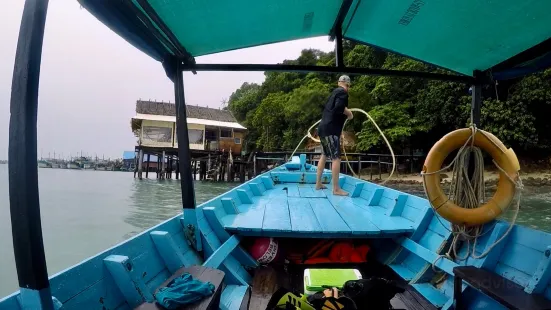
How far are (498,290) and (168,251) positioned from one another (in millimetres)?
1610

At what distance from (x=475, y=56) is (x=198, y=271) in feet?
7.66

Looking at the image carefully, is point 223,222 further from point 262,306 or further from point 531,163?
point 531,163

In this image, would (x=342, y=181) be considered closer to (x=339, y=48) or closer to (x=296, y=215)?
(x=296, y=215)

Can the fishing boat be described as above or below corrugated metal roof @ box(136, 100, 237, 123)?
below

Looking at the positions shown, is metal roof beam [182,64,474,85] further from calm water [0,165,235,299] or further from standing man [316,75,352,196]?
calm water [0,165,235,299]

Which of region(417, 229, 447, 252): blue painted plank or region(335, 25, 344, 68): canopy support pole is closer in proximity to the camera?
region(417, 229, 447, 252): blue painted plank

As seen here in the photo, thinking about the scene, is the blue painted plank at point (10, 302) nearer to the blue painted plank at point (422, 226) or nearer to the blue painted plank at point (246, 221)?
the blue painted plank at point (246, 221)

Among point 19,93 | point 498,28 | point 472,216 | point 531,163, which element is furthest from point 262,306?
point 531,163

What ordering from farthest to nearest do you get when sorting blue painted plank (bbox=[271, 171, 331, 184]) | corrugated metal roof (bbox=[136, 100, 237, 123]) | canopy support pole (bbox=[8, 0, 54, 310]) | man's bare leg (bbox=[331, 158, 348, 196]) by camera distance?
1. corrugated metal roof (bbox=[136, 100, 237, 123])
2. blue painted plank (bbox=[271, 171, 331, 184])
3. man's bare leg (bbox=[331, 158, 348, 196])
4. canopy support pole (bbox=[8, 0, 54, 310])

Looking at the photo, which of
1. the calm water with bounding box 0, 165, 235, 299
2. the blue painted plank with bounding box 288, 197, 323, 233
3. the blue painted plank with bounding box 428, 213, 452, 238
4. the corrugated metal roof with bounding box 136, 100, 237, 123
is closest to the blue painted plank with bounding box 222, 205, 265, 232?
the blue painted plank with bounding box 288, 197, 323, 233

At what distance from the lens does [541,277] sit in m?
1.49

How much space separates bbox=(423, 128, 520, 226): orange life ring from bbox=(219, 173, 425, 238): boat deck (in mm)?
632

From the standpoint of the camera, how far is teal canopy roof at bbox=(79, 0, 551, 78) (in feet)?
5.67

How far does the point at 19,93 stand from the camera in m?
0.99
